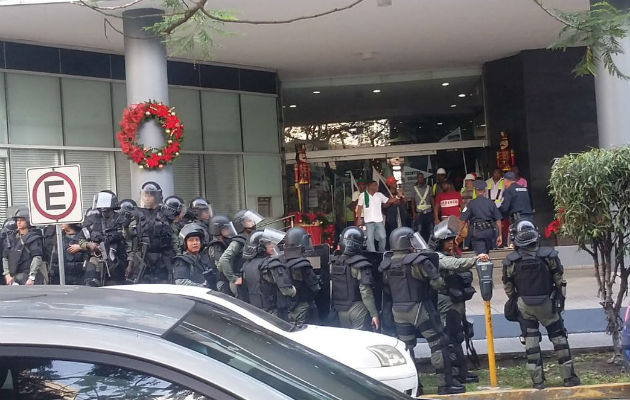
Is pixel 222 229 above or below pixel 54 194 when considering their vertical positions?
below

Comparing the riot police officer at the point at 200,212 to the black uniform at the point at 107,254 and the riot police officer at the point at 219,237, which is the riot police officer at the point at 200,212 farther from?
the riot police officer at the point at 219,237

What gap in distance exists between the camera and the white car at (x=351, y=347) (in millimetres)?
6094

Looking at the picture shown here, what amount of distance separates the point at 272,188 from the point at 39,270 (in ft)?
33.2

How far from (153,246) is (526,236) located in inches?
204

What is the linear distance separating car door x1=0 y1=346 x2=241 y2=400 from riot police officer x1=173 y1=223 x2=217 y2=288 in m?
6.87

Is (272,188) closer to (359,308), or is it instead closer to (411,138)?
(411,138)

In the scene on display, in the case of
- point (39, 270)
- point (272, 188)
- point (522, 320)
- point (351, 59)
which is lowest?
point (522, 320)

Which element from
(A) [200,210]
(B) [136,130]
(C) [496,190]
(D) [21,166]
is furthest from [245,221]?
(C) [496,190]

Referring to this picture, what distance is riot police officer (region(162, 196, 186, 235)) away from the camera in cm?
1145

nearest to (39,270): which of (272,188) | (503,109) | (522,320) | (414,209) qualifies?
(522,320)

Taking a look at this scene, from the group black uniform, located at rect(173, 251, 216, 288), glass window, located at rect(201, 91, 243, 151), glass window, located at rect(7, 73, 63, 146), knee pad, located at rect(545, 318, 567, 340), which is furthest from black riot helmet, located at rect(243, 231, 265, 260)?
glass window, located at rect(201, 91, 243, 151)

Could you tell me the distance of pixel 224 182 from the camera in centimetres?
2005

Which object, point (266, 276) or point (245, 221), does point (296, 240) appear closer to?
point (266, 276)

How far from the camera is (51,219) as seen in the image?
8586 millimetres
